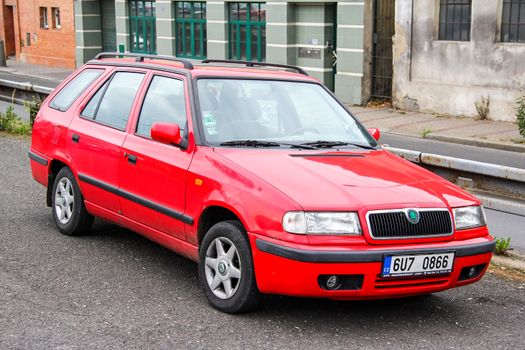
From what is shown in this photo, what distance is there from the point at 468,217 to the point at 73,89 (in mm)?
4097

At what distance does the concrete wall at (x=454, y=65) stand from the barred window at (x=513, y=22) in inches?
5.9

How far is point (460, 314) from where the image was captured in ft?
20.6

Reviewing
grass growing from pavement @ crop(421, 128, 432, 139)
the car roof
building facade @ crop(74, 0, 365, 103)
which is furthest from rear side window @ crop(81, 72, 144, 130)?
building facade @ crop(74, 0, 365, 103)

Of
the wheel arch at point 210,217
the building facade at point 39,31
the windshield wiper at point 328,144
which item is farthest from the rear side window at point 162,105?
the building facade at point 39,31

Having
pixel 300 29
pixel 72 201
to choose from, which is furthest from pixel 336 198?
pixel 300 29

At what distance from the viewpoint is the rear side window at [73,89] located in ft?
27.4

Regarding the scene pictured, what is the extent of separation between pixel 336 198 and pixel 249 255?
25.7 inches

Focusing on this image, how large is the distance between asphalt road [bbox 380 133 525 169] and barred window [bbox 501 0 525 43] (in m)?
3.56

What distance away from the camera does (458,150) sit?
17266 mm

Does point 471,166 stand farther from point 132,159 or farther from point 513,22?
point 513,22

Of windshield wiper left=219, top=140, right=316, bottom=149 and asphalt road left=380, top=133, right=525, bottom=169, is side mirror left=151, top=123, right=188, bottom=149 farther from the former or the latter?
asphalt road left=380, top=133, right=525, bottom=169

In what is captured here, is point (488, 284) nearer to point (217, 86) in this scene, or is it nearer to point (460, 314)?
point (460, 314)

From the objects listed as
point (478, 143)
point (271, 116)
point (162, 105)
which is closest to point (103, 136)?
point (162, 105)

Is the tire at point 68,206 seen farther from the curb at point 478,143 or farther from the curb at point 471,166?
the curb at point 478,143
